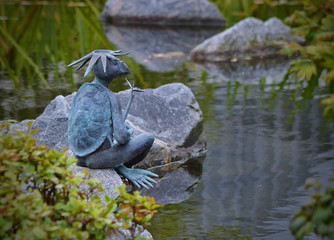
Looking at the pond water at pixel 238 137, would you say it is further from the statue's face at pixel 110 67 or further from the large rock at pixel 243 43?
the statue's face at pixel 110 67

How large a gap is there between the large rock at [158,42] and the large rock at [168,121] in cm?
372

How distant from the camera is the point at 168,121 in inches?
230

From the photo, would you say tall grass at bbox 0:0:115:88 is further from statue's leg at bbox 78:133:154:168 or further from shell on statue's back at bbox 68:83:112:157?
shell on statue's back at bbox 68:83:112:157

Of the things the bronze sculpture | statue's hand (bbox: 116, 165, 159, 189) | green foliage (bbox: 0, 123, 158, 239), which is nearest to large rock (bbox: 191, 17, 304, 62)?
statue's hand (bbox: 116, 165, 159, 189)

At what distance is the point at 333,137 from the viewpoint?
623cm

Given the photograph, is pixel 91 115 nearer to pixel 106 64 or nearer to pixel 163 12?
pixel 106 64

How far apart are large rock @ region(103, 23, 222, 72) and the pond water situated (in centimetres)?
6

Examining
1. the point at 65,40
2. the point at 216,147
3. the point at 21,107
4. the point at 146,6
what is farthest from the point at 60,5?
the point at 216,147

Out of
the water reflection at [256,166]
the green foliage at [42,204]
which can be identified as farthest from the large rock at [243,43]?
the green foliage at [42,204]

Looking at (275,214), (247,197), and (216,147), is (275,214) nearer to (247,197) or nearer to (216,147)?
(247,197)

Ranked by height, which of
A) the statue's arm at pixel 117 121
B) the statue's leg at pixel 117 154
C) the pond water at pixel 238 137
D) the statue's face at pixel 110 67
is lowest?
the pond water at pixel 238 137

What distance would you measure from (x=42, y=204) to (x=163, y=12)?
12314mm

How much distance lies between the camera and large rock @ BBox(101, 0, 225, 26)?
14.5m

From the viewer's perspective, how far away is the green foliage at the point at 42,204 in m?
2.58
